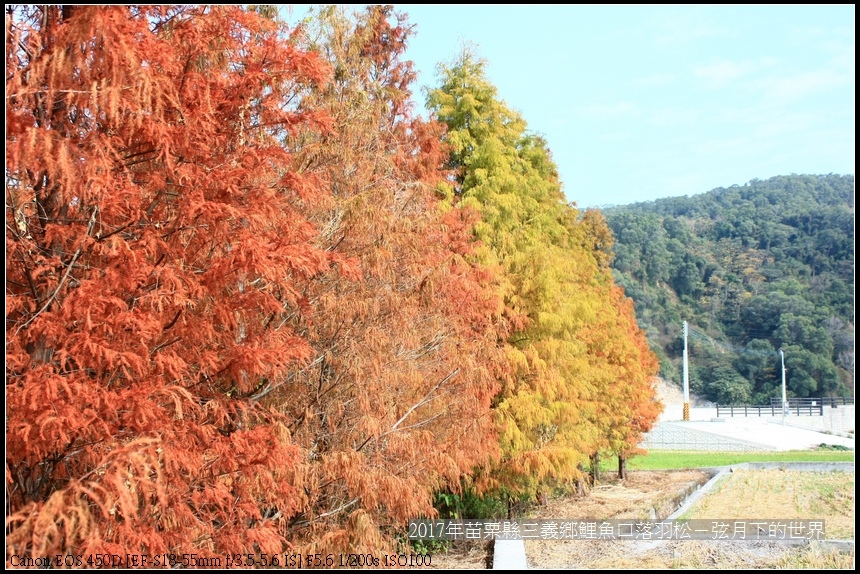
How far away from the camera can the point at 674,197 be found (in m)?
119

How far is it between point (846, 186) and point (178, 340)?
362 feet

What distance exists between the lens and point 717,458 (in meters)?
37.1

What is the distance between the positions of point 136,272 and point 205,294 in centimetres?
63

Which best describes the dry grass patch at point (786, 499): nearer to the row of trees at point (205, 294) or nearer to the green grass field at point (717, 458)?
the green grass field at point (717, 458)

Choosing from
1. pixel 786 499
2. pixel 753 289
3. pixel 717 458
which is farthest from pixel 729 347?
pixel 786 499

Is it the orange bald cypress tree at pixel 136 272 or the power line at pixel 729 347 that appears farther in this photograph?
the power line at pixel 729 347

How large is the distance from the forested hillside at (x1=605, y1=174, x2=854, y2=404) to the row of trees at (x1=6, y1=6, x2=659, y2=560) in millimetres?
57478

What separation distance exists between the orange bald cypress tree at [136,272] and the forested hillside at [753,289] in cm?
6061

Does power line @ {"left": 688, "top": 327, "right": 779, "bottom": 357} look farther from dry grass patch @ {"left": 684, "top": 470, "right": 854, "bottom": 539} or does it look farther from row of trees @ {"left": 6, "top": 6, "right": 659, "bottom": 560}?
row of trees @ {"left": 6, "top": 6, "right": 659, "bottom": 560}

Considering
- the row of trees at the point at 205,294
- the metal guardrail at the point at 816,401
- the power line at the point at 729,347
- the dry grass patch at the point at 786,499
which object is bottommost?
the metal guardrail at the point at 816,401

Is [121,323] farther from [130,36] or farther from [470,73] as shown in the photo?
[470,73]

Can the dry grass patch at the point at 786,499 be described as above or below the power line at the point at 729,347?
below

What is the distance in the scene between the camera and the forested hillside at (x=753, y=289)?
232 feet

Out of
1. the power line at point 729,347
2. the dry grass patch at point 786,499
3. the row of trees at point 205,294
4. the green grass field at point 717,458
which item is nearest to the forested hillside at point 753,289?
the power line at point 729,347
